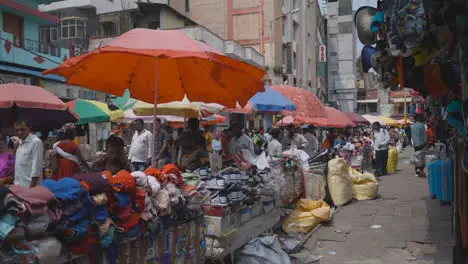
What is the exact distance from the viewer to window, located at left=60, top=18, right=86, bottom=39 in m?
29.1

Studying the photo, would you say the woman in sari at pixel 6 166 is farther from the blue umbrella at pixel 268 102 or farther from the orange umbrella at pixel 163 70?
the blue umbrella at pixel 268 102

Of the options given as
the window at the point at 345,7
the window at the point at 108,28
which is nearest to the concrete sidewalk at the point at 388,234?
the window at the point at 108,28

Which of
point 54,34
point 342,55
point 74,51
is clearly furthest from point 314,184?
point 342,55

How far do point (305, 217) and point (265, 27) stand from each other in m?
28.9

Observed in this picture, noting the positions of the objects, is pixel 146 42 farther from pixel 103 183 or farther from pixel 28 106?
pixel 28 106

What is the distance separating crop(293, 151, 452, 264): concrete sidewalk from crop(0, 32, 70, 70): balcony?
51.9 ft

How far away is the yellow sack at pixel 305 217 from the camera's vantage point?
7.34 meters

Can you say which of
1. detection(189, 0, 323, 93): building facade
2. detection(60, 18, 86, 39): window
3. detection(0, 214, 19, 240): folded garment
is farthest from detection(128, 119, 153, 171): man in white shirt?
detection(189, 0, 323, 93): building facade

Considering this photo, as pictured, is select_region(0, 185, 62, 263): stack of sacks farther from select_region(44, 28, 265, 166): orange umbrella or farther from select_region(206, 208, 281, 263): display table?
select_region(206, 208, 281, 263): display table

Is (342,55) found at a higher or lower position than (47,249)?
higher

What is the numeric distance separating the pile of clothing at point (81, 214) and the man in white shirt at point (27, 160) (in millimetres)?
1887

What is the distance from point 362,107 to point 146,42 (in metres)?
62.0

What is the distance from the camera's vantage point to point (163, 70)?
19.4 feet

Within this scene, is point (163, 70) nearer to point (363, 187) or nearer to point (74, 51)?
point (363, 187)
